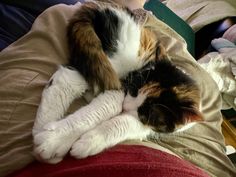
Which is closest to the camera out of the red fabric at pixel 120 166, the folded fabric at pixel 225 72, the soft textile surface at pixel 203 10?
the red fabric at pixel 120 166

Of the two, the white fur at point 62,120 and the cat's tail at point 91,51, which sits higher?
the cat's tail at point 91,51

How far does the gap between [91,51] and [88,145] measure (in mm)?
270

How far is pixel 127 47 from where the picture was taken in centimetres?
100

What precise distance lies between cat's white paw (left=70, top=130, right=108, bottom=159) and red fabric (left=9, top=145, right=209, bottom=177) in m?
0.01

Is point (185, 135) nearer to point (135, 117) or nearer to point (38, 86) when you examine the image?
point (135, 117)

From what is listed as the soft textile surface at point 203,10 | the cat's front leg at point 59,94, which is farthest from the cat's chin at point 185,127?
the soft textile surface at point 203,10

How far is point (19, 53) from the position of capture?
0.86 meters

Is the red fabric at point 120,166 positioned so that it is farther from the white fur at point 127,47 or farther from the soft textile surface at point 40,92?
the white fur at point 127,47

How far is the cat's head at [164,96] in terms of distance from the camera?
2.85ft

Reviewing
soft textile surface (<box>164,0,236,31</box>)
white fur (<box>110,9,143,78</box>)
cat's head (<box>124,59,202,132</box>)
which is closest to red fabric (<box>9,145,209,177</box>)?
cat's head (<box>124,59,202,132</box>)

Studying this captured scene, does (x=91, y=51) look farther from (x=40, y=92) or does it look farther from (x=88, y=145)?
(x=88, y=145)

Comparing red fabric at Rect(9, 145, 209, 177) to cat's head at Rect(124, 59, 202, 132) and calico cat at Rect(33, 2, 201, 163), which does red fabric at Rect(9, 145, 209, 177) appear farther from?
cat's head at Rect(124, 59, 202, 132)

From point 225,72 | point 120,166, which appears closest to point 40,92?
point 120,166

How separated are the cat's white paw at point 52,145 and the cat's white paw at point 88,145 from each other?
2 centimetres
